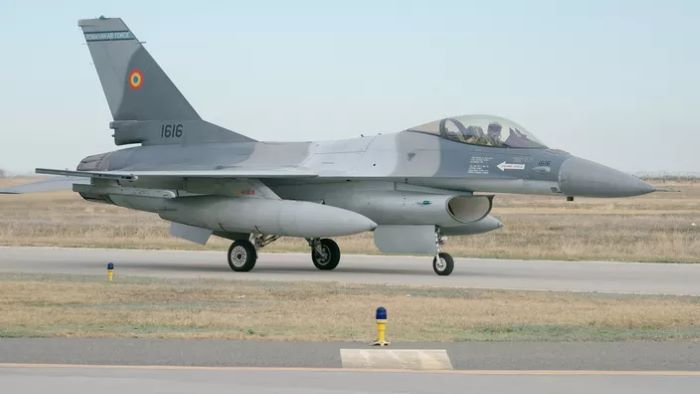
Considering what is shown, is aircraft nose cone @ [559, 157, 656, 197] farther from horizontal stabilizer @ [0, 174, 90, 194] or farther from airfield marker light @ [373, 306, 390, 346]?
airfield marker light @ [373, 306, 390, 346]

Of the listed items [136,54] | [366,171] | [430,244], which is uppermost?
[136,54]

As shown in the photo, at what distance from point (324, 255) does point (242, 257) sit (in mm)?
1848

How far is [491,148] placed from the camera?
2291 centimetres

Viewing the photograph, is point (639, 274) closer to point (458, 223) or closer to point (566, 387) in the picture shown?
point (458, 223)

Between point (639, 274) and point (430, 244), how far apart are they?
13.9 feet

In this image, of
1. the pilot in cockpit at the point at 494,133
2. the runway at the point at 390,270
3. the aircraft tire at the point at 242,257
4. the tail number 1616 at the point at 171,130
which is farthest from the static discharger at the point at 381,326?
the tail number 1616 at the point at 171,130

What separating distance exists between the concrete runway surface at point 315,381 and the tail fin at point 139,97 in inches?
695

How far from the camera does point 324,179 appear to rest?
80.5 ft

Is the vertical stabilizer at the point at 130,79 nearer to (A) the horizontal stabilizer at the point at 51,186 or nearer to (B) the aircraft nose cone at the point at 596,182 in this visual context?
(A) the horizontal stabilizer at the point at 51,186

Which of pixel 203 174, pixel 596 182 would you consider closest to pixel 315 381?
pixel 596 182

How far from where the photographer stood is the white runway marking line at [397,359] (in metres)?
10.2

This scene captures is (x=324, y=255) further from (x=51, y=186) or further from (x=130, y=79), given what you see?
(x=130, y=79)

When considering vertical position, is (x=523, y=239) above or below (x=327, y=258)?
above

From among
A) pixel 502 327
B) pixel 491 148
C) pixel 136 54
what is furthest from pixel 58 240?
pixel 502 327
